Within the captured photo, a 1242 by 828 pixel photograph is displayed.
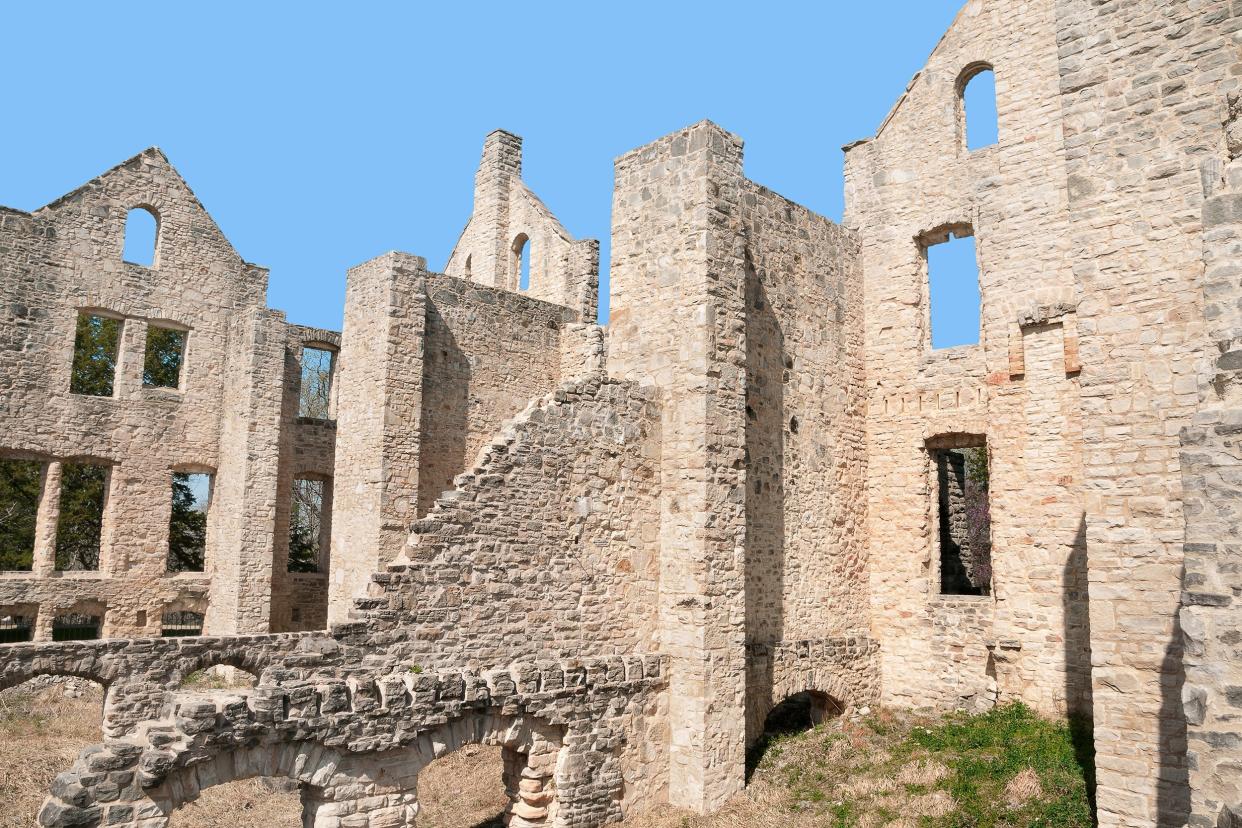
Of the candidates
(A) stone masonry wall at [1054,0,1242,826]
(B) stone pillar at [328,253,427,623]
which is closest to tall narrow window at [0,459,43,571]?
(B) stone pillar at [328,253,427,623]

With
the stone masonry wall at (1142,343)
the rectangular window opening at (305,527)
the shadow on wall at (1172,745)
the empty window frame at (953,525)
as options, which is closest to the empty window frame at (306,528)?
the rectangular window opening at (305,527)

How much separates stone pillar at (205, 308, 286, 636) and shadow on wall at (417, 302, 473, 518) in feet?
15.6

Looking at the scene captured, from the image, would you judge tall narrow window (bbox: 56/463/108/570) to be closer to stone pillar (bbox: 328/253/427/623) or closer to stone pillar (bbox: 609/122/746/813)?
stone pillar (bbox: 328/253/427/623)

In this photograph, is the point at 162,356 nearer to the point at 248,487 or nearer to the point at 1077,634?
the point at 248,487

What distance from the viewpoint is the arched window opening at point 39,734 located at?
10070 millimetres

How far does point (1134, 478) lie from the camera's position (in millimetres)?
7207

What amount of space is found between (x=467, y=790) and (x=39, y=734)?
6.23 meters

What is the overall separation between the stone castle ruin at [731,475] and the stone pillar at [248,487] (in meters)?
0.08

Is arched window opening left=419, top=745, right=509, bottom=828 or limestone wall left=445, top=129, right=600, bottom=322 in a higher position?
limestone wall left=445, top=129, right=600, bottom=322

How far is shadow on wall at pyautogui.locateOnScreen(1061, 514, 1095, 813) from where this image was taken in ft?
32.0

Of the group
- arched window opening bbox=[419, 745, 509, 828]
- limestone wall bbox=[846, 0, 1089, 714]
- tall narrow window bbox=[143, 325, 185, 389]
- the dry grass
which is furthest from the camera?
tall narrow window bbox=[143, 325, 185, 389]

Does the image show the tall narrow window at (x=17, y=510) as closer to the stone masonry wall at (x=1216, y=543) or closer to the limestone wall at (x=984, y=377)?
the limestone wall at (x=984, y=377)

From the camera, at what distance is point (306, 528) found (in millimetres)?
27531

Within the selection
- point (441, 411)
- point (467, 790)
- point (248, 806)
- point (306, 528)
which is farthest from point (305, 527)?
point (467, 790)
